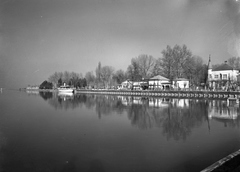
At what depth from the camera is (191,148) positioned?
7234mm

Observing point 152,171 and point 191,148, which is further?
point 191,148

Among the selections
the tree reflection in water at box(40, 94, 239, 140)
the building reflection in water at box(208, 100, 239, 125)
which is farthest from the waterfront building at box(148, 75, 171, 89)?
the building reflection in water at box(208, 100, 239, 125)

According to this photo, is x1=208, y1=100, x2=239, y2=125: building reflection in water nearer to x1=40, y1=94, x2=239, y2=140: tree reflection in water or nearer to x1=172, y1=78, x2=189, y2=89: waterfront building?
x1=40, y1=94, x2=239, y2=140: tree reflection in water

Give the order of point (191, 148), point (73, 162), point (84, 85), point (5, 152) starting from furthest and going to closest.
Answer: point (84, 85) < point (191, 148) < point (5, 152) < point (73, 162)

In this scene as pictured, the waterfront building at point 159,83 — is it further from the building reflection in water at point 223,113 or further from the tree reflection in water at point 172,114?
the building reflection in water at point 223,113

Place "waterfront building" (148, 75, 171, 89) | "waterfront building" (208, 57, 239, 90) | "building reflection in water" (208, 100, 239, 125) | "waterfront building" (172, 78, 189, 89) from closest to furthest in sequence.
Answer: "building reflection in water" (208, 100, 239, 125) → "waterfront building" (208, 57, 239, 90) → "waterfront building" (172, 78, 189, 89) → "waterfront building" (148, 75, 171, 89)

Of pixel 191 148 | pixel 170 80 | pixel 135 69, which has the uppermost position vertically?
pixel 135 69

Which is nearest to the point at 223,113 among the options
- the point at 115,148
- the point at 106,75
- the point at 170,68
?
the point at 115,148

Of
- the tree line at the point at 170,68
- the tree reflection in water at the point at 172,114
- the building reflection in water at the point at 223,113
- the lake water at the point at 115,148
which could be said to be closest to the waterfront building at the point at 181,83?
the tree line at the point at 170,68

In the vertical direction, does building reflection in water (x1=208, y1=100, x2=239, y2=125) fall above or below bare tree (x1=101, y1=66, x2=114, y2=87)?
below

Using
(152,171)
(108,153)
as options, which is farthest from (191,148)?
(108,153)

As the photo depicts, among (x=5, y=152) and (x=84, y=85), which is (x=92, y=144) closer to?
(x=5, y=152)

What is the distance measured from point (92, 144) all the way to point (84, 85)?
3756 inches

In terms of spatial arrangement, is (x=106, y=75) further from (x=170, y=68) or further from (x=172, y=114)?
(x=172, y=114)
